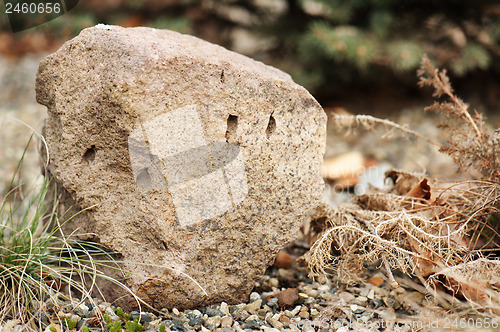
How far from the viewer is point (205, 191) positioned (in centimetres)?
202

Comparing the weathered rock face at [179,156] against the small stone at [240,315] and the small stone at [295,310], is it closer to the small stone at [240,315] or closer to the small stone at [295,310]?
the small stone at [240,315]

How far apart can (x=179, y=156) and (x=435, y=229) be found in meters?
1.19

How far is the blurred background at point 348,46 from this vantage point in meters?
4.60

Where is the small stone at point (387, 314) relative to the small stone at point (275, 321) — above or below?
above

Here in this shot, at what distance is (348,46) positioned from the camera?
174 inches

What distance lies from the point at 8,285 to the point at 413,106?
446cm

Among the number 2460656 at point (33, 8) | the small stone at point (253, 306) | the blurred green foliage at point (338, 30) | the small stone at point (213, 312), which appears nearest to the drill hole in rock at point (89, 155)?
the small stone at point (213, 312)

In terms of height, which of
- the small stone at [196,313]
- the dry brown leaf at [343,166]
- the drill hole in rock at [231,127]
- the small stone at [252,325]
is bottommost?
the dry brown leaf at [343,166]

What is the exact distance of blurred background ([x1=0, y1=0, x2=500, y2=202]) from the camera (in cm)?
460

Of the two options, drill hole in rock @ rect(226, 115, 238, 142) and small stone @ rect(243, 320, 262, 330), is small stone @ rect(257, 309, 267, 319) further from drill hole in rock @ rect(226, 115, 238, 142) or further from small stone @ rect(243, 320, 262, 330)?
drill hole in rock @ rect(226, 115, 238, 142)

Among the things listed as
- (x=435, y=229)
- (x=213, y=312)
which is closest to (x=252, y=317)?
(x=213, y=312)

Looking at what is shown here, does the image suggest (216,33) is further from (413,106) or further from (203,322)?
(203,322)

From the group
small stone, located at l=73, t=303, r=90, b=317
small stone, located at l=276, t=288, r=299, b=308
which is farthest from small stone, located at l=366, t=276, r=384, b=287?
small stone, located at l=73, t=303, r=90, b=317

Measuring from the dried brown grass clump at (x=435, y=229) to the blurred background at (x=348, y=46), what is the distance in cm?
181
